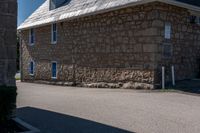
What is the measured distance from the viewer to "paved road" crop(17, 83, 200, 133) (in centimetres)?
745

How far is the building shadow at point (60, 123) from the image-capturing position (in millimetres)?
7301

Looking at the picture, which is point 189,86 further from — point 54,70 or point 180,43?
point 54,70

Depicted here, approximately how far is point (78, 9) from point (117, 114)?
35.1 ft

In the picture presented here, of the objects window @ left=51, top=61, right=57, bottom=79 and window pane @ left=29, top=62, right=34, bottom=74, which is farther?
window pane @ left=29, top=62, right=34, bottom=74

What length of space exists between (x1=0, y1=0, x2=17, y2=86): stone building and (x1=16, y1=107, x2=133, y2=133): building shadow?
124cm

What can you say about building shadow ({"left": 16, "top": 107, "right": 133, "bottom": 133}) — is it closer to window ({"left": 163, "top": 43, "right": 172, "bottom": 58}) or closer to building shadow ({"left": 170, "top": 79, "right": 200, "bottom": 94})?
building shadow ({"left": 170, "top": 79, "right": 200, "bottom": 94})

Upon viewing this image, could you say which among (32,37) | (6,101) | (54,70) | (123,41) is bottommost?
(6,101)

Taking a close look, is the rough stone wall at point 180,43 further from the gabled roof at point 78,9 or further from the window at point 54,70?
the window at point 54,70

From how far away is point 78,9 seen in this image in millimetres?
18469

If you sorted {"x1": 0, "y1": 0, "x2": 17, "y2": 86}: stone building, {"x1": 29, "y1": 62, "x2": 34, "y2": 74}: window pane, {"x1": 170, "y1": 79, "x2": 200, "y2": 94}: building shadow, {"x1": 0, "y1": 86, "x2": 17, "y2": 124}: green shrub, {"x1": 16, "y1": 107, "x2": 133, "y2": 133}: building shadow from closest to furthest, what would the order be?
{"x1": 0, "y1": 86, "x2": 17, "y2": 124}: green shrub < {"x1": 16, "y1": 107, "x2": 133, "y2": 133}: building shadow < {"x1": 0, "y1": 0, "x2": 17, "y2": 86}: stone building < {"x1": 170, "y1": 79, "x2": 200, "y2": 94}: building shadow < {"x1": 29, "y1": 62, "x2": 34, "y2": 74}: window pane

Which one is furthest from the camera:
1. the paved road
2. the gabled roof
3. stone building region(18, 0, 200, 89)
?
the gabled roof

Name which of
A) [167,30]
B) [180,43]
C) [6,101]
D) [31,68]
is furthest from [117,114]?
[31,68]

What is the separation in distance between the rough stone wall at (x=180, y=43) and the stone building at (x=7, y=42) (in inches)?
299

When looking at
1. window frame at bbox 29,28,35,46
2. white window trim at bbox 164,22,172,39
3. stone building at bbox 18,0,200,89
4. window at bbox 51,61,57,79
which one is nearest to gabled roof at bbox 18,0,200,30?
stone building at bbox 18,0,200,89
